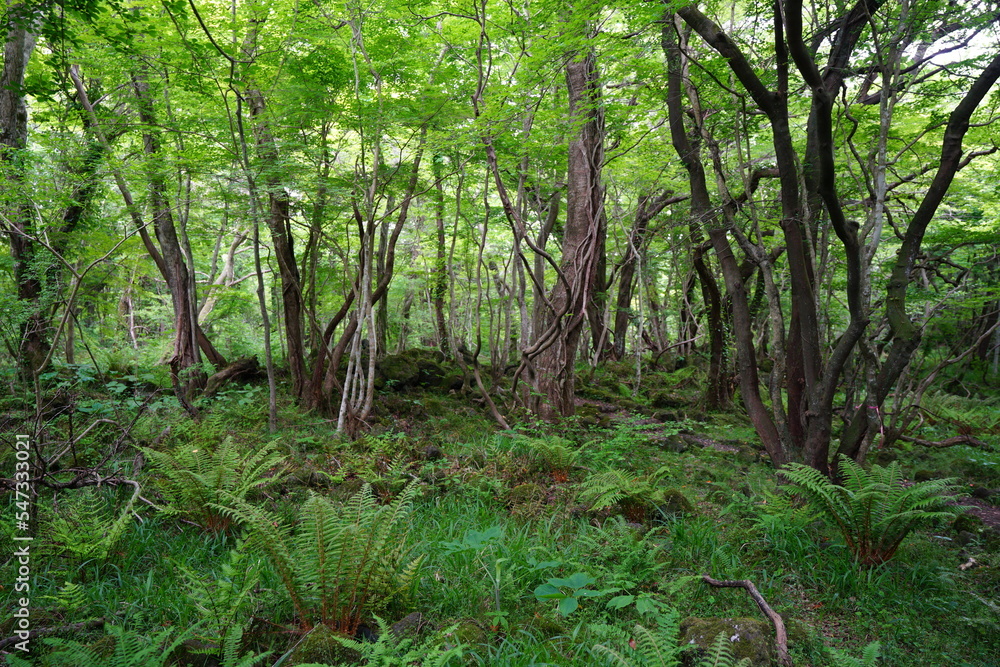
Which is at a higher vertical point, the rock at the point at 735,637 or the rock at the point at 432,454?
the rock at the point at 432,454

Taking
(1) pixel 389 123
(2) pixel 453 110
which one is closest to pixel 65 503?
(1) pixel 389 123

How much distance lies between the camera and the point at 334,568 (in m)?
2.54

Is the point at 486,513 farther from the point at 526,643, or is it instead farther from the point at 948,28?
the point at 948,28

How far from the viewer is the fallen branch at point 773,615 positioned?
90.4 inches

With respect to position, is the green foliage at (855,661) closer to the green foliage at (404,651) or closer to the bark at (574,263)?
the green foliage at (404,651)

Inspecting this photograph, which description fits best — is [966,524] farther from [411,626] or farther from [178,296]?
[178,296]

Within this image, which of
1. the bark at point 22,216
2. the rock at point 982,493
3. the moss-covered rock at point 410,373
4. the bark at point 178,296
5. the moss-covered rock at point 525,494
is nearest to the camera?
the moss-covered rock at point 525,494

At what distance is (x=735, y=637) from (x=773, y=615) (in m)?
0.25

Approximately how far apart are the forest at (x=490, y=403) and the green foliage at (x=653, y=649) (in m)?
0.02

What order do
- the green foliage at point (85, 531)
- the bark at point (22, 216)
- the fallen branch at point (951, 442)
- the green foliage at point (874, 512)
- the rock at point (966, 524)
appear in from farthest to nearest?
the bark at point (22, 216) < the fallen branch at point (951, 442) < the rock at point (966, 524) < the green foliage at point (874, 512) < the green foliage at point (85, 531)

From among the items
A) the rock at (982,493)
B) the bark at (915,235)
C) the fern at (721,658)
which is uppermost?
the bark at (915,235)

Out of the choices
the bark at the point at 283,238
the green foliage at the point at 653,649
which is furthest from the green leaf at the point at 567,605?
the bark at the point at 283,238

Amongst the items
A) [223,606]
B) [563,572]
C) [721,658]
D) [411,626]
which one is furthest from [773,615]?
[223,606]

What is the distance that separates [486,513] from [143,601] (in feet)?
7.33
